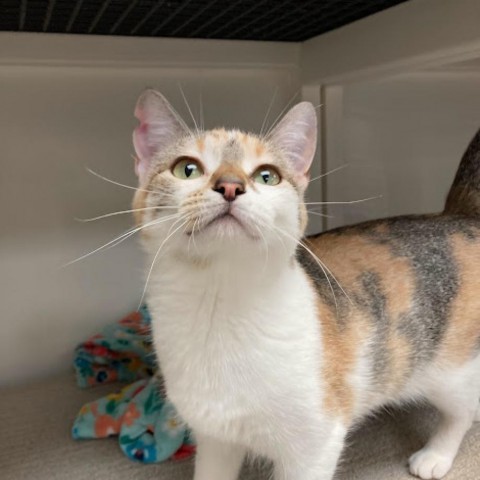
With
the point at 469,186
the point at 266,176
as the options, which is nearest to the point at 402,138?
the point at 469,186

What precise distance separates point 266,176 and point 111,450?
607 millimetres

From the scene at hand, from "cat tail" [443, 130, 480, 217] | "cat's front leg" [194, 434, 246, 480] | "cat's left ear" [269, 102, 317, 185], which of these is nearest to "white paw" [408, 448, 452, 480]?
"cat's front leg" [194, 434, 246, 480]

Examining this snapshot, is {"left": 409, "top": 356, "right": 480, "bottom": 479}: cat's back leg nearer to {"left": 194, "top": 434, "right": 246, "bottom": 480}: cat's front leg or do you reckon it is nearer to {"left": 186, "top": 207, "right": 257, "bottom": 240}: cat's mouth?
{"left": 194, "top": 434, "right": 246, "bottom": 480}: cat's front leg

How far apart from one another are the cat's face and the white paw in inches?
18.9

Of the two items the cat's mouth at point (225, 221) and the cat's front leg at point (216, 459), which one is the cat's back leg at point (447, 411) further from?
the cat's mouth at point (225, 221)

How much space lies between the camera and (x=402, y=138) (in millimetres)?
1523

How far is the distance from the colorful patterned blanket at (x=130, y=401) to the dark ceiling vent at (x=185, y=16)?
1.92 ft

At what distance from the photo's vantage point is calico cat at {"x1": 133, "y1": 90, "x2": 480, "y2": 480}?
75 cm

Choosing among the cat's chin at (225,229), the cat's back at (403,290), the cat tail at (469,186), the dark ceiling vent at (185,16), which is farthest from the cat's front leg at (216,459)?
the dark ceiling vent at (185,16)

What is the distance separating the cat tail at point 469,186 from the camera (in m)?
1.11

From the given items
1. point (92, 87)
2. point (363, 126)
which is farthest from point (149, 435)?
point (363, 126)

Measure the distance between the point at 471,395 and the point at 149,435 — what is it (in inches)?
21.0

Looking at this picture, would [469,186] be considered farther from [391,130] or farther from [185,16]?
[185,16]

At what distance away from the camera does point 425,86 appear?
58.6 inches
